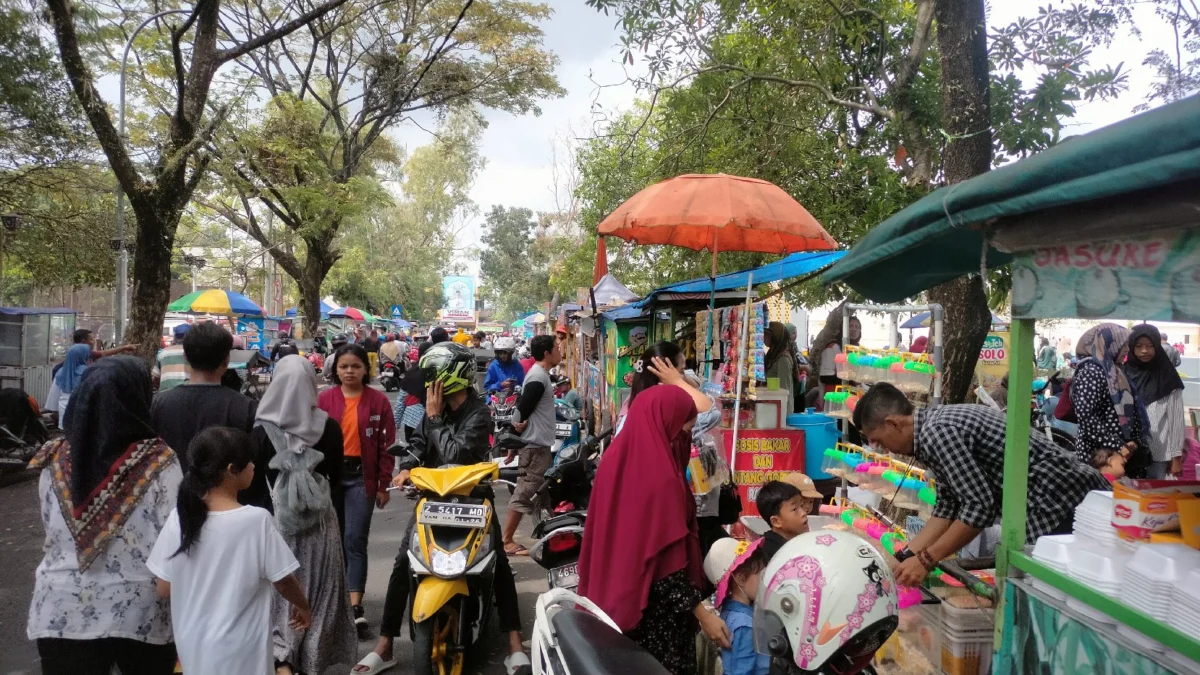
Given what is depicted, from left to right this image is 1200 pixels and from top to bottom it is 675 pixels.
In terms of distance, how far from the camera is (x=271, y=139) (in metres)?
18.7

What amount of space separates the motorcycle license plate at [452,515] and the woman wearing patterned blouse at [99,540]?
4.13ft

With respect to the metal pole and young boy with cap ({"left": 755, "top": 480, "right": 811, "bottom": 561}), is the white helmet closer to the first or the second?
young boy with cap ({"left": 755, "top": 480, "right": 811, "bottom": 561})

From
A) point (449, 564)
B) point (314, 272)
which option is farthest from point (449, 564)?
point (314, 272)

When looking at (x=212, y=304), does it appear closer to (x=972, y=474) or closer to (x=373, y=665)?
(x=373, y=665)

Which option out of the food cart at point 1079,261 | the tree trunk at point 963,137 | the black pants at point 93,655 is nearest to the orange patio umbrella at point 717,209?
the tree trunk at point 963,137

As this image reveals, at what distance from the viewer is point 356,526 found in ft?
15.3

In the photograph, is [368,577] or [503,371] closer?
[368,577]

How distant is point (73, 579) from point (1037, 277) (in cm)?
326

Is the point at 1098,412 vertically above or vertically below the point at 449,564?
above

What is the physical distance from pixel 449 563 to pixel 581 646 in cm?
203

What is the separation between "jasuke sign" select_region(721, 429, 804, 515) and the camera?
645 centimetres

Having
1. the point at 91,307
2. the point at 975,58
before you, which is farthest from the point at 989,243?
the point at 91,307

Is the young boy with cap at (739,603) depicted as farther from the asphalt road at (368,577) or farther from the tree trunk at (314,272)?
the tree trunk at (314,272)

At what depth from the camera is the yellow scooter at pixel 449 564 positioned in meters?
3.71
